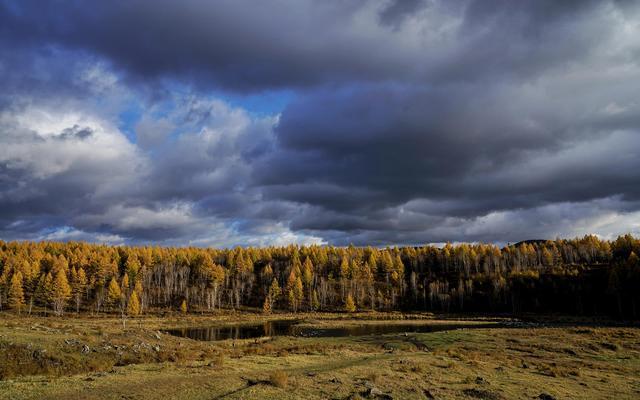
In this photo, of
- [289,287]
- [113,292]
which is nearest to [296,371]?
[113,292]

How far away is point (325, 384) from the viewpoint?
2384 centimetres

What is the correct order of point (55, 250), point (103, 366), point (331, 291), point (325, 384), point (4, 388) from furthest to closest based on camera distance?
point (55, 250)
point (331, 291)
point (103, 366)
point (325, 384)
point (4, 388)

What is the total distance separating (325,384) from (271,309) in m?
135

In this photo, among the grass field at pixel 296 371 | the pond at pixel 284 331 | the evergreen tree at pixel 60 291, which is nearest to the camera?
the grass field at pixel 296 371

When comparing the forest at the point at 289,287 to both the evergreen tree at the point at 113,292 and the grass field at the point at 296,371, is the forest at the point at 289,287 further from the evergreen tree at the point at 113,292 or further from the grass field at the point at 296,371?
the grass field at the point at 296,371

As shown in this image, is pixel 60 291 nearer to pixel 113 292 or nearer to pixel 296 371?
pixel 113 292

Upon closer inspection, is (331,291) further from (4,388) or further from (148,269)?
(4,388)

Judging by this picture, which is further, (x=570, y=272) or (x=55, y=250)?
(x=55, y=250)

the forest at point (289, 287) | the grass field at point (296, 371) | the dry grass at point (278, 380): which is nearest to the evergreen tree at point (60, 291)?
the forest at point (289, 287)

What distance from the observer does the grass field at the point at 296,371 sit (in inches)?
871

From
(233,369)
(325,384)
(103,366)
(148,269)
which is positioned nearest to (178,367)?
(233,369)

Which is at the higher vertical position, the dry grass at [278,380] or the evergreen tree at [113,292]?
the dry grass at [278,380]

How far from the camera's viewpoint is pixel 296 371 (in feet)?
95.3

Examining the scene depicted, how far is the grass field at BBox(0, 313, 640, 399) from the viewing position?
22125mm
